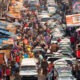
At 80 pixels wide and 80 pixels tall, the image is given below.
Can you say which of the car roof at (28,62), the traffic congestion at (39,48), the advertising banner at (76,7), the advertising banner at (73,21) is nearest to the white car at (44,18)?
the traffic congestion at (39,48)

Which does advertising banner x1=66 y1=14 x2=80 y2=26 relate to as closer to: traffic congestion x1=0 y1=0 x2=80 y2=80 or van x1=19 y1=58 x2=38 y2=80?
traffic congestion x1=0 y1=0 x2=80 y2=80

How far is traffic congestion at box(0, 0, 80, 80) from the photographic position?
1094 inches

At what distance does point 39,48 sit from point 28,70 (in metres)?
6.33

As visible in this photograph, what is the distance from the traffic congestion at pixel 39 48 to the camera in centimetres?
2778

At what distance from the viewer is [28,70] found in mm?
29062

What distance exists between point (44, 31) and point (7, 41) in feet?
43.1

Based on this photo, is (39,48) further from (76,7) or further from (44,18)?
(44,18)

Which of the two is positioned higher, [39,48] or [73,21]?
[73,21]

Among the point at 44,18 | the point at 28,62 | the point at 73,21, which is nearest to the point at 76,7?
the point at 44,18

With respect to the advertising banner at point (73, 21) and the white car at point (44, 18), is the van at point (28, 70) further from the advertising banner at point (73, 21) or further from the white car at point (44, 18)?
the white car at point (44, 18)

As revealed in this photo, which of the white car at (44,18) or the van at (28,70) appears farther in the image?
the white car at (44,18)

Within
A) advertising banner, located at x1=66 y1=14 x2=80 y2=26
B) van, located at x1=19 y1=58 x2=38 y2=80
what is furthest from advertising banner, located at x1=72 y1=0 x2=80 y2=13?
van, located at x1=19 y1=58 x2=38 y2=80

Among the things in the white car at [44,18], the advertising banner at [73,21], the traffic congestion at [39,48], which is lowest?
the white car at [44,18]

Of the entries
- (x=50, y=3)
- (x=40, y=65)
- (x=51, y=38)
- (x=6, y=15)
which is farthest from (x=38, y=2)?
(x=40, y=65)
